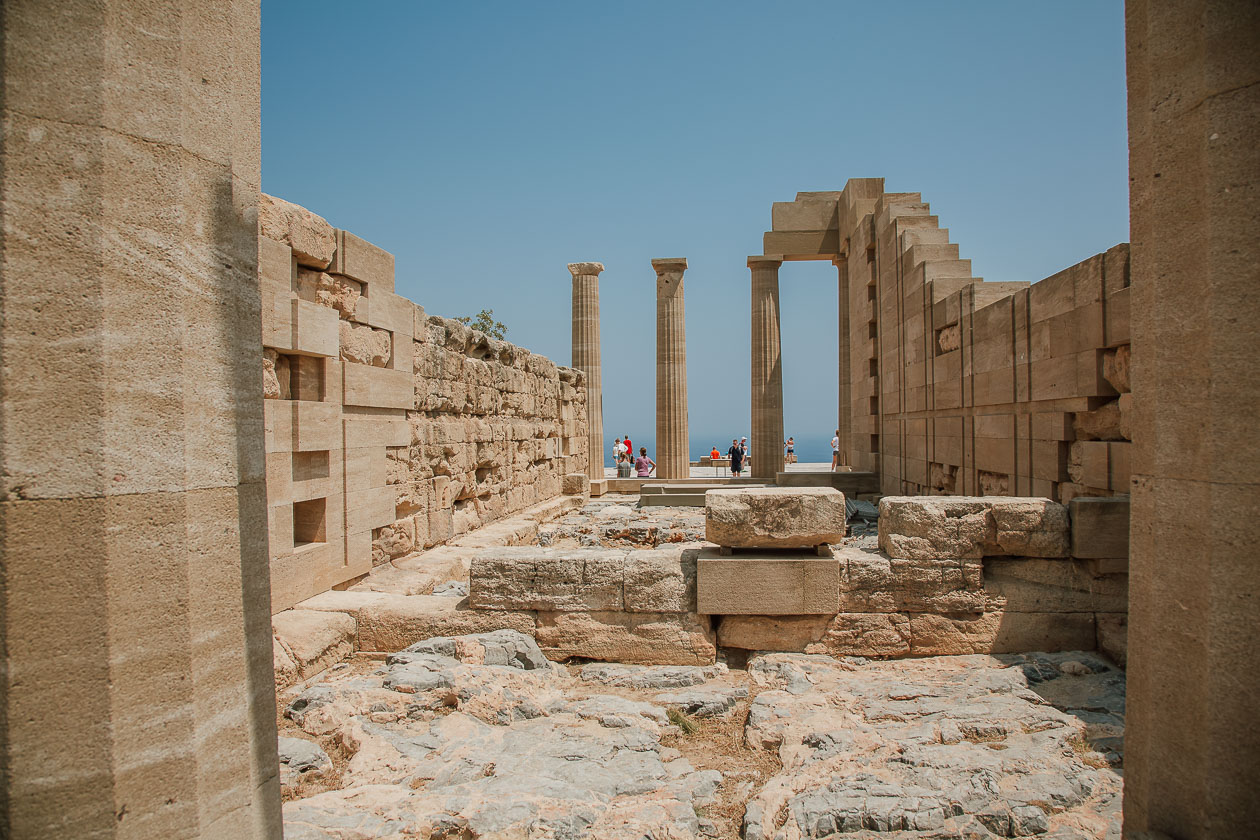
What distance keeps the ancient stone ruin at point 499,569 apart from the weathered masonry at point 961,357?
8 centimetres

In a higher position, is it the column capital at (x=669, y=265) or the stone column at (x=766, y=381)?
the column capital at (x=669, y=265)

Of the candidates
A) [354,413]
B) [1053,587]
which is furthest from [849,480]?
[354,413]

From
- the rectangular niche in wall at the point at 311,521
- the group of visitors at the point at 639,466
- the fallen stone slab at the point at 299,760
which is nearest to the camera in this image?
the fallen stone slab at the point at 299,760

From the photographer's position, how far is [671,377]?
20047mm

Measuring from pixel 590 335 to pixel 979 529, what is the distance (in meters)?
14.3

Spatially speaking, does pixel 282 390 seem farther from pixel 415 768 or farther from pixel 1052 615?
pixel 1052 615

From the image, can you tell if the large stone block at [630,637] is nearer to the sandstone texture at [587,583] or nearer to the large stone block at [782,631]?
the sandstone texture at [587,583]

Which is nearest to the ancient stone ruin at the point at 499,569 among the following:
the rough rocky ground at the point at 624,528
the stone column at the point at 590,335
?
the rough rocky ground at the point at 624,528

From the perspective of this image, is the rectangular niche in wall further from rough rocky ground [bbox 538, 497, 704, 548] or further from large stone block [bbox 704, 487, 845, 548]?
rough rocky ground [bbox 538, 497, 704, 548]

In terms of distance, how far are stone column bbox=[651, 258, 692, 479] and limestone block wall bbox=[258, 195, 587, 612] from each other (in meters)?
10.4

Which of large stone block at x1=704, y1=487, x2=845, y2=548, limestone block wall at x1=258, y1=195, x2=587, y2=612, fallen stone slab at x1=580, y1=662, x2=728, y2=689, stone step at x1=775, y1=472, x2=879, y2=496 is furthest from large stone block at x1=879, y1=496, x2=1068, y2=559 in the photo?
stone step at x1=775, y1=472, x2=879, y2=496

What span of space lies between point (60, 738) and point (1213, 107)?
148 inches

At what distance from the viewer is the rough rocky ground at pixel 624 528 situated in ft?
30.9

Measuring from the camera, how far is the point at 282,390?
538cm
